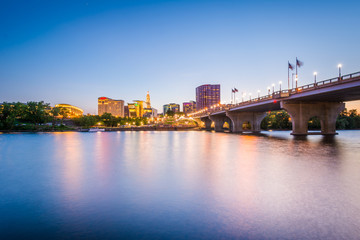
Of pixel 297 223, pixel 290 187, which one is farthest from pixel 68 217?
pixel 290 187

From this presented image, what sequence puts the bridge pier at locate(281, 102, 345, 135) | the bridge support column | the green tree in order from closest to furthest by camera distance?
the bridge pier at locate(281, 102, 345, 135), the bridge support column, the green tree

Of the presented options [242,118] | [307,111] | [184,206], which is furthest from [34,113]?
[184,206]

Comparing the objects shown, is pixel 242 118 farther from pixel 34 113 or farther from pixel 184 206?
pixel 34 113

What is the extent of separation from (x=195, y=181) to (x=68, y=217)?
7242 mm

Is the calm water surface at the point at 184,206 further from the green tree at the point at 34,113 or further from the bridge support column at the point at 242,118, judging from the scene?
the green tree at the point at 34,113

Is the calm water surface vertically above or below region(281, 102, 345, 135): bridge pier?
below

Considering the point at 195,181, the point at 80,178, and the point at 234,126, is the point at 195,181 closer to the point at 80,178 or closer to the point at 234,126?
the point at 80,178

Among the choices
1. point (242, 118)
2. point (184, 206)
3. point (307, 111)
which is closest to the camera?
point (184, 206)

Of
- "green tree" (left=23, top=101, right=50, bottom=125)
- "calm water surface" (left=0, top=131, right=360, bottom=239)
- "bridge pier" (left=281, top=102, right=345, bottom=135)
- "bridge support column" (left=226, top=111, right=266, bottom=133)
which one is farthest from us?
"green tree" (left=23, top=101, right=50, bottom=125)

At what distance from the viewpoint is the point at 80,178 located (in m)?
14.1

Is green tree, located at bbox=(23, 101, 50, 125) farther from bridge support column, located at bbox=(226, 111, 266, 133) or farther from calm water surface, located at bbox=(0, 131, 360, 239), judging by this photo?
calm water surface, located at bbox=(0, 131, 360, 239)

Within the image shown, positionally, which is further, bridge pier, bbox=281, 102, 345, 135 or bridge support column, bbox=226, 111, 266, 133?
bridge support column, bbox=226, 111, 266, 133

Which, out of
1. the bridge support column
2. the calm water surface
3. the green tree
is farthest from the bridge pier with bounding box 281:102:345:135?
the green tree

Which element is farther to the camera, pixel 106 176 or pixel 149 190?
pixel 106 176
